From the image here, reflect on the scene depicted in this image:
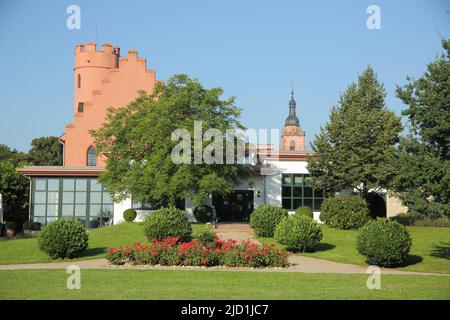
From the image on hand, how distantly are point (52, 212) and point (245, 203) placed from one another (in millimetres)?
13122

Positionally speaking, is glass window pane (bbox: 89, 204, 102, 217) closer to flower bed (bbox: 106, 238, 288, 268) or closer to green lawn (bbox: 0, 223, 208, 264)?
green lawn (bbox: 0, 223, 208, 264)

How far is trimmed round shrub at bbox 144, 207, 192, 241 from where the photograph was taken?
998 inches

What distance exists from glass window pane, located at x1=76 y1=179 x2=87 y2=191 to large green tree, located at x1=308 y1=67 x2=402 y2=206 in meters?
15.2

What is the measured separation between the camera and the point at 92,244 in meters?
27.1

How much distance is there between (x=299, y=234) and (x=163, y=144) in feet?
36.4

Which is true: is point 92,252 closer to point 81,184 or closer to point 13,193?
point 81,184

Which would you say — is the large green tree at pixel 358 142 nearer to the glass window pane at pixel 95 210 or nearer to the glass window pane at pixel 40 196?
the glass window pane at pixel 95 210

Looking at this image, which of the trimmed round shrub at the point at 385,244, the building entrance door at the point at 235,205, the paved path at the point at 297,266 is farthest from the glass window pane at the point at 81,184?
the trimmed round shrub at the point at 385,244

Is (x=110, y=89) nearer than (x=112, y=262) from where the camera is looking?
No

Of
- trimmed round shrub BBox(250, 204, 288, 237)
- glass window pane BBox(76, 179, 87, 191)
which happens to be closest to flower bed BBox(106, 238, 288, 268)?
trimmed round shrub BBox(250, 204, 288, 237)

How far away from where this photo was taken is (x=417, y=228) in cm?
3469

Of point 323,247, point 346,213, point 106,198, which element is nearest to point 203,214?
point 106,198
